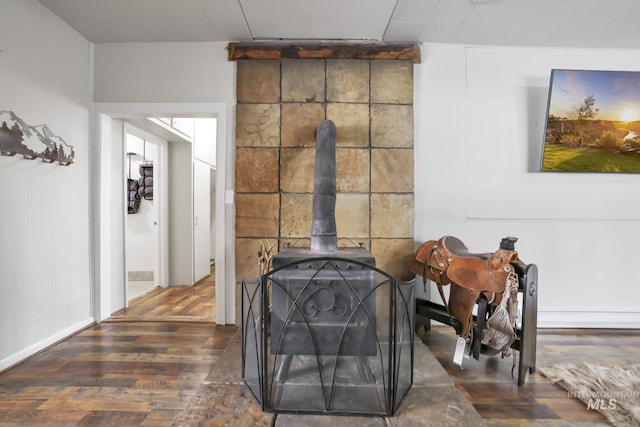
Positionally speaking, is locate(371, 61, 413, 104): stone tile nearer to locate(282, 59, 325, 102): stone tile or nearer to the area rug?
locate(282, 59, 325, 102): stone tile

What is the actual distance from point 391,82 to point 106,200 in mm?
2615

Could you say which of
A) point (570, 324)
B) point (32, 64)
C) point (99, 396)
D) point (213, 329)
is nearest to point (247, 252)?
point (213, 329)

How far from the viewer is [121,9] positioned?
7.60 ft

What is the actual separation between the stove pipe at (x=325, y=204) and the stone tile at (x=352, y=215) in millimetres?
549

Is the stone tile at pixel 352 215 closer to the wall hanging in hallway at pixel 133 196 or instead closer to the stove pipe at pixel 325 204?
the stove pipe at pixel 325 204

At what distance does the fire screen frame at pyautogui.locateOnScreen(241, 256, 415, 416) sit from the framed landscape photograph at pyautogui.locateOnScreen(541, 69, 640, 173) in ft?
6.57

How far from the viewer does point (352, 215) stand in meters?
2.69

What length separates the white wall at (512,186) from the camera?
2779mm

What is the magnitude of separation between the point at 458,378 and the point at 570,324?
5.05 feet

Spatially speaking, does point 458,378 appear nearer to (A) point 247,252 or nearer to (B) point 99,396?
(A) point 247,252

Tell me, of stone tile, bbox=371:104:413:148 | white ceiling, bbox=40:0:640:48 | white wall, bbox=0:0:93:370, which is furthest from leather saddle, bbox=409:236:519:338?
white wall, bbox=0:0:93:370

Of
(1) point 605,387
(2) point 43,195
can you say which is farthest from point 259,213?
(1) point 605,387

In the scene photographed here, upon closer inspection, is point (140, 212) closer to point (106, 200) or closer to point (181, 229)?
point (181, 229)

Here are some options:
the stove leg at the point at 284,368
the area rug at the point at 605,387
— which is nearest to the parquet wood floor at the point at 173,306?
the stove leg at the point at 284,368
